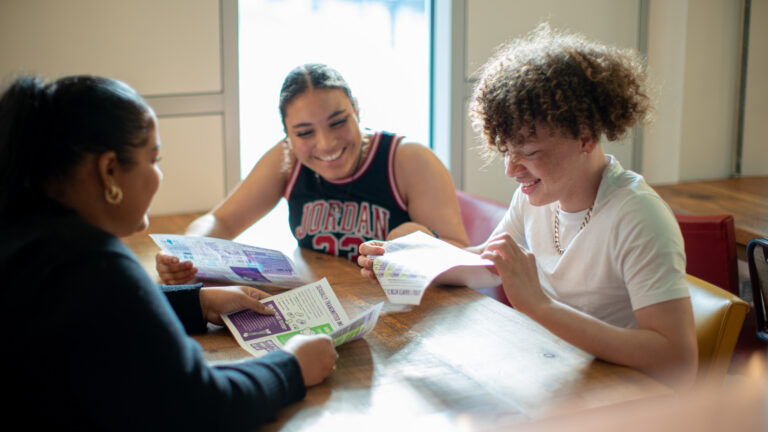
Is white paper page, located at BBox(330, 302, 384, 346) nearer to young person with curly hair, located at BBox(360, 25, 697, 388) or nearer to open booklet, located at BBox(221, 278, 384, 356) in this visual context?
open booklet, located at BBox(221, 278, 384, 356)

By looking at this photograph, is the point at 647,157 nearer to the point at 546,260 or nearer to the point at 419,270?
the point at 546,260

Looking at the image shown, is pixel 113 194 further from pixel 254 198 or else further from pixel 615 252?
pixel 254 198

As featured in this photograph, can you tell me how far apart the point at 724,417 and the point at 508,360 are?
0.87 metres

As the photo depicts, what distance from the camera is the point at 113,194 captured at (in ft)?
2.91

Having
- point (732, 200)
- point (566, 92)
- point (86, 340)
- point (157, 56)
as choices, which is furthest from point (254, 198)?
point (732, 200)

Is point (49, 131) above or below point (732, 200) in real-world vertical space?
above

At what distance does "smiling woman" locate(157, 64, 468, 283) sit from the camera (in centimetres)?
198

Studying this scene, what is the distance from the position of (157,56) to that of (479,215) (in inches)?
79.6

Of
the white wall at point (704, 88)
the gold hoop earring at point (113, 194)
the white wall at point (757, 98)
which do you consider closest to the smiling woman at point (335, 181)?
the gold hoop earring at point (113, 194)

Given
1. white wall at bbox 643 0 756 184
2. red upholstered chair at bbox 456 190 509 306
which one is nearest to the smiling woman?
red upholstered chair at bbox 456 190 509 306

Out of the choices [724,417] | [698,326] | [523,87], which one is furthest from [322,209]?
[724,417]

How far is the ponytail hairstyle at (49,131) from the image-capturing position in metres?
0.83

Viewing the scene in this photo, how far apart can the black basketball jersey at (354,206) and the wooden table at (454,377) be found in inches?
25.5

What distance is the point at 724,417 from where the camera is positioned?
297 mm
